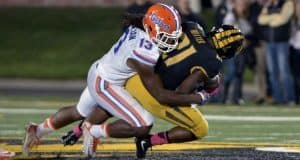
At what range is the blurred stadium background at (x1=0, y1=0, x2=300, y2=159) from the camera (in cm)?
1144

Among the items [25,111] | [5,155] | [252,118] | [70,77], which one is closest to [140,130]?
[5,155]

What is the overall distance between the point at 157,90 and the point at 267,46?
26.2ft

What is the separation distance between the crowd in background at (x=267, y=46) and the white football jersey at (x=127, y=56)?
6731 millimetres

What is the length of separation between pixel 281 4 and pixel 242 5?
0.68 metres

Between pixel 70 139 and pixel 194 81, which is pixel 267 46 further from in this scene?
pixel 194 81

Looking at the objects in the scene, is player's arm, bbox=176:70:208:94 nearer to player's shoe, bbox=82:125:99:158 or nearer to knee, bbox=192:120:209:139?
knee, bbox=192:120:209:139

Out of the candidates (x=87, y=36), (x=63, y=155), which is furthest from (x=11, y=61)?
(x=63, y=155)

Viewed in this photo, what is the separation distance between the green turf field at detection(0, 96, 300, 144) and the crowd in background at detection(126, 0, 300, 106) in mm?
629

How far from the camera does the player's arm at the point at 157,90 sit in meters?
9.10

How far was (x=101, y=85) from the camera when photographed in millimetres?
9539

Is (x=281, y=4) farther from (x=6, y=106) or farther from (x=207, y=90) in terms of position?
(x=207, y=90)

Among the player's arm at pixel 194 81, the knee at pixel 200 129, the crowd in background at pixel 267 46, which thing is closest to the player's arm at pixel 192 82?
the player's arm at pixel 194 81

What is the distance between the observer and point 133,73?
9398 millimetres

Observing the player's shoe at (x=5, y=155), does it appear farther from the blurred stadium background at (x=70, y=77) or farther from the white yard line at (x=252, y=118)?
the white yard line at (x=252, y=118)
